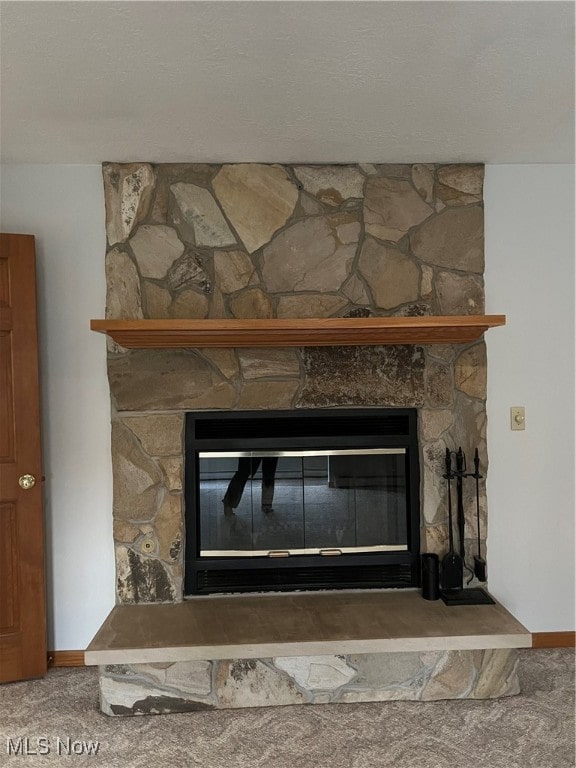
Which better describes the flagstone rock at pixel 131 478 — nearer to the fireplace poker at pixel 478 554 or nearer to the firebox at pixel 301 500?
the firebox at pixel 301 500

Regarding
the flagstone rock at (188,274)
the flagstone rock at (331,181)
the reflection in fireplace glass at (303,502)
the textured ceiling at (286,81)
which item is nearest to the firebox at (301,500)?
the reflection in fireplace glass at (303,502)

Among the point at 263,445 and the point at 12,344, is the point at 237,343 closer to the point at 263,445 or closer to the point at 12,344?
the point at 263,445

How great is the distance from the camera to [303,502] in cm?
279

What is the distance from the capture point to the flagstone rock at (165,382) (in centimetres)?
266

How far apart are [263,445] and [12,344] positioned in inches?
46.3

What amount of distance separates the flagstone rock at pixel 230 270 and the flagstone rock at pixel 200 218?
5 centimetres

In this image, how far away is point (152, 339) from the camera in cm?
244

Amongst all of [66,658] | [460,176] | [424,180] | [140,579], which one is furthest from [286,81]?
[66,658]

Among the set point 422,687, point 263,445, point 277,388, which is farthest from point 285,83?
point 422,687

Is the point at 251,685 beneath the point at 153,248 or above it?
beneath

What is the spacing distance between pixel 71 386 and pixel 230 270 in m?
0.90

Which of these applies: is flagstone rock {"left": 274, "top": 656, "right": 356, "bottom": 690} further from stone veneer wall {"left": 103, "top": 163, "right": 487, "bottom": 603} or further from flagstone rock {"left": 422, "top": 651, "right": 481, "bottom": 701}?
stone veneer wall {"left": 103, "top": 163, "right": 487, "bottom": 603}

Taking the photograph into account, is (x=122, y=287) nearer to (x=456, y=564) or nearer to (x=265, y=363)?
(x=265, y=363)

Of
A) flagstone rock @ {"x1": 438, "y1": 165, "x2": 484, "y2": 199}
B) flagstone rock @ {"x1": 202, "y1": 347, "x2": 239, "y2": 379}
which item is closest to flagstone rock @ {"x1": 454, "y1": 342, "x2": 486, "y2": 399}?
flagstone rock @ {"x1": 438, "y1": 165, "x2": 484, "y2": 199}
